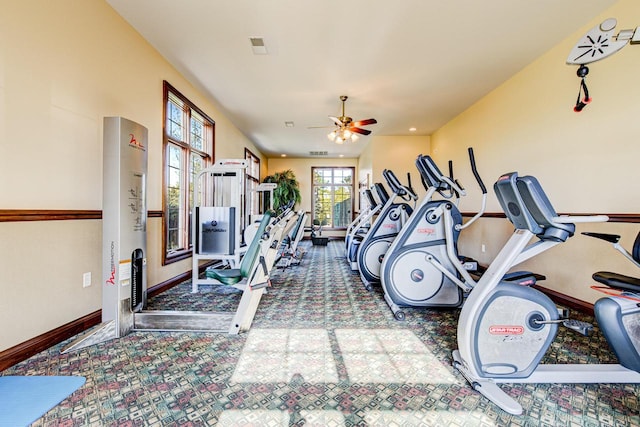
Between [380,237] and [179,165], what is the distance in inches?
128

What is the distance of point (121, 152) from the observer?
2445 mm

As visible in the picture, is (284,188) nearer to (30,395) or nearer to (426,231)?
(426,231)

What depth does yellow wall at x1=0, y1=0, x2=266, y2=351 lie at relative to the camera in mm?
2000

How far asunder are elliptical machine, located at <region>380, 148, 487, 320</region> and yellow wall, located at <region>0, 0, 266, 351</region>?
292cm

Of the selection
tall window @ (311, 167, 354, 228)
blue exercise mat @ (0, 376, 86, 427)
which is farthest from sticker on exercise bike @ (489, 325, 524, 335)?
tall window @ (311, 167, 354, 228)

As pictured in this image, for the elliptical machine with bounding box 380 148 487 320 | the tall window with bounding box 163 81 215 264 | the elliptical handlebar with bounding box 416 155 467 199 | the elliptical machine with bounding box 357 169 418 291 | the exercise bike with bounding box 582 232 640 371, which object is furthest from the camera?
the elliptical machine with bounding box 357 169 418 291

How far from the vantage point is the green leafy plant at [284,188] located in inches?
376

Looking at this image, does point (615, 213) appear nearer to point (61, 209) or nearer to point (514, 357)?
point (514, 357)

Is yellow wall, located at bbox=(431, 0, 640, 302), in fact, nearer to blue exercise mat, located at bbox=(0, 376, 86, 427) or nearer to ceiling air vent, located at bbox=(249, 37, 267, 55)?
ceiling air vent, located at bbox=(249, 37, 267, 55)

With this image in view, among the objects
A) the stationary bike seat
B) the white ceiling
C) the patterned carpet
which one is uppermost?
the white ceiling

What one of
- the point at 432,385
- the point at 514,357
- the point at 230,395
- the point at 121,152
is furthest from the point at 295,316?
the point at 121,152

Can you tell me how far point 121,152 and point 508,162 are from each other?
4914mm

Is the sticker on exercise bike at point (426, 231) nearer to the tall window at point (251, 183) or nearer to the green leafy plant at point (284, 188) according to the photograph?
the tall window at point (251, 183)

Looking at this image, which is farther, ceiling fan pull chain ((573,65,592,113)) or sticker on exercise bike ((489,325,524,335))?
ceiling fan pull chain ((573,65,592,113))
